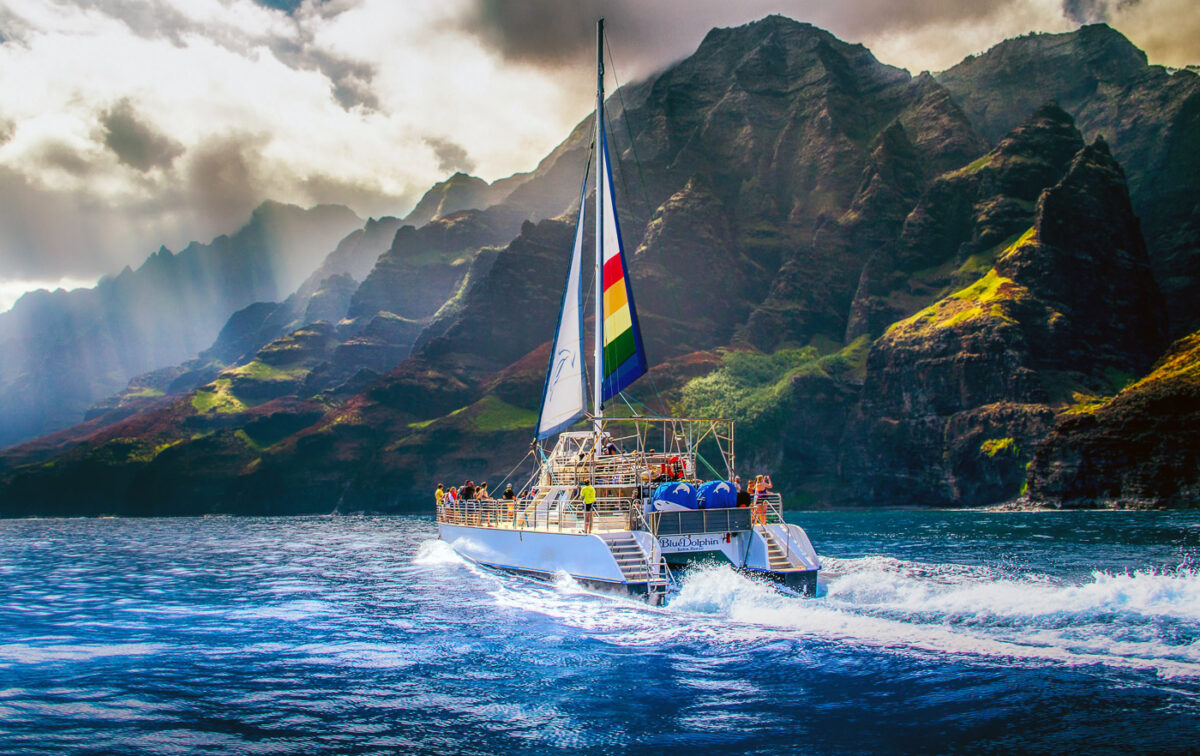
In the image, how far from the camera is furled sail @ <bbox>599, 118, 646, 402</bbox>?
2966cm

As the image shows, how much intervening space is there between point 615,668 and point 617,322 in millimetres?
17563

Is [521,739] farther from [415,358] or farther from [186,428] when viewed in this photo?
[186,428]

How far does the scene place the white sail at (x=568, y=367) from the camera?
3050 cm

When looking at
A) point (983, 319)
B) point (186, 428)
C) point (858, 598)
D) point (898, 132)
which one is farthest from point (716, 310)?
point (858, 598)

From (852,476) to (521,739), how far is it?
386 ft

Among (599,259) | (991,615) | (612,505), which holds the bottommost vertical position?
(991,615)

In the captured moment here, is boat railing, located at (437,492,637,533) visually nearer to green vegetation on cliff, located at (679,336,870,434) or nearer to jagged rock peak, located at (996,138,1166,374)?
green vegetation on cliff, located at (679,336,870,434)

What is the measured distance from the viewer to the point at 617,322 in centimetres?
3005

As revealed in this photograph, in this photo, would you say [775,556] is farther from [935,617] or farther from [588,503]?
[588,503]

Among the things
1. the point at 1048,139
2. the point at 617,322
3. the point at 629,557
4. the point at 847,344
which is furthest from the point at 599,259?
the point at 1048,139

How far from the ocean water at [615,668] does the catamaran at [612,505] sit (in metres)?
1.01

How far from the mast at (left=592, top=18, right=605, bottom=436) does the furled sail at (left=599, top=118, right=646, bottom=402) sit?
217 mm

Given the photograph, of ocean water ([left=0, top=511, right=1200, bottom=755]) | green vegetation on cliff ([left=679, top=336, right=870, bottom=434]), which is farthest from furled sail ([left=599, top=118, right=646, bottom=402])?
green vegetation on cliff ([left=679, top=336, right=870, bottom=434])

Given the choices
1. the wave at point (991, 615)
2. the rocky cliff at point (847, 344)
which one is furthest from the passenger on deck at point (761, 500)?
the rocky cliff at point (847, 344)
